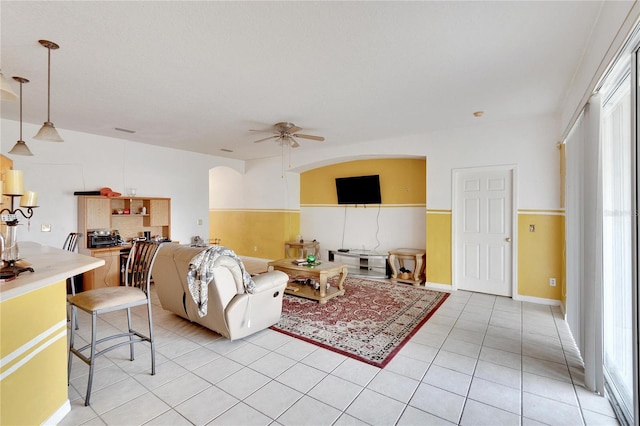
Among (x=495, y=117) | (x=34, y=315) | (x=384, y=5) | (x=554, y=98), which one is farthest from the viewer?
(x=495, y=117)

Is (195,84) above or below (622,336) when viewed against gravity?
above

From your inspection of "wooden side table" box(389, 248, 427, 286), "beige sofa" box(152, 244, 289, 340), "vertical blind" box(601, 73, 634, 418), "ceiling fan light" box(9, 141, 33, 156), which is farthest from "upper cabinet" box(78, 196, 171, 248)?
"vertical blind" box(601, 73, 634, 418)

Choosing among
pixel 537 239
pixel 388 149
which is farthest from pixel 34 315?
pixel 537 239

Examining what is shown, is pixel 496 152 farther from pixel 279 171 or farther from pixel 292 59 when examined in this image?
pixel 279 171

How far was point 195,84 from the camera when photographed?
3.14 meters

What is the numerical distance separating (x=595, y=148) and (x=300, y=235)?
614cm

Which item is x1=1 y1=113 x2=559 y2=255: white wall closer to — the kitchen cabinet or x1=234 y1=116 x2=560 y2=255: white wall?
x1=234 y1=116 x2=560 y2=255: white wall

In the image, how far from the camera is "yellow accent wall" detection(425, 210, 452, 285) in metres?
5.09

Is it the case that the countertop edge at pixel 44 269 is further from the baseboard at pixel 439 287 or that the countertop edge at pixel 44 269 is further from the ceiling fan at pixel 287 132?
the baseboard at pixel 439 287

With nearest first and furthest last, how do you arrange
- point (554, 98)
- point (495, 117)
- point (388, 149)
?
point (554, 98) → point (495, 117) → point (388, 149)

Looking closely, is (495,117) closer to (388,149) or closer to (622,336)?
(388,149)

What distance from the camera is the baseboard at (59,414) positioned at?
184cm

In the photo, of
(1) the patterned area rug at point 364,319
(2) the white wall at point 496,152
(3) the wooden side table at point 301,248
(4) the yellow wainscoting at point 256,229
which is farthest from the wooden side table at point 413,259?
(4) the yellow wainscoting at point 256,229

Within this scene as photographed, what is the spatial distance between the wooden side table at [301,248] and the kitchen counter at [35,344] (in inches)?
201
